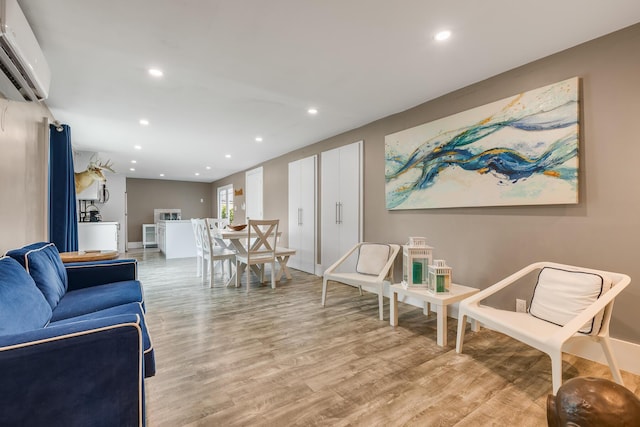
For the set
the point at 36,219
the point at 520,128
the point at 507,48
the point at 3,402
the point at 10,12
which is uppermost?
the point at 507,48

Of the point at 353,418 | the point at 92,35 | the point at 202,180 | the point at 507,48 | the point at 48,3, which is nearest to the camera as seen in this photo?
the point at 353,418

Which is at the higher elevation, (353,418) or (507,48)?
(507,48)

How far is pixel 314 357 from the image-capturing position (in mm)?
2141

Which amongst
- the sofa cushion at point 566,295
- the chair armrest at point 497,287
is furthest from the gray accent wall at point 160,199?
the sofa cushion at point 566,295

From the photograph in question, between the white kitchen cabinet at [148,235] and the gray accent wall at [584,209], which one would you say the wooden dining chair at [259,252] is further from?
the white kitchen cabinet at [148,235]

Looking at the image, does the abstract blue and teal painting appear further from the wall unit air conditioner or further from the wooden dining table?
the wall unit air conditioner

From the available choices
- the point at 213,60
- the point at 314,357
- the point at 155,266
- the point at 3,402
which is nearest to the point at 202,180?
the point at 155,266

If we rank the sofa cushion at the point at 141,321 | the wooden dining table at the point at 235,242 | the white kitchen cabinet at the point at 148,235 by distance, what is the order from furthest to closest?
the white kitchen cabinet at the point at 148,235 < the wooden dining table at the point at 235,242 < the sofa cushion at the point at 141,321

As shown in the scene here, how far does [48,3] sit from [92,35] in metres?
0.31

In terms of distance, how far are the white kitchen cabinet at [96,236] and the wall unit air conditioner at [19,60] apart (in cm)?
362

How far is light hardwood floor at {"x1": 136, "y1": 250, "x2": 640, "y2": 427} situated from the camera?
153cm

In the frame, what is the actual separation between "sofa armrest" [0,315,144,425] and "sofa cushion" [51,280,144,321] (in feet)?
3.40

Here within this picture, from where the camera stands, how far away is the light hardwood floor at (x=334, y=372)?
153cm

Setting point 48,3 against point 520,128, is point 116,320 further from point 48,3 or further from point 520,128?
point 520,128
